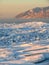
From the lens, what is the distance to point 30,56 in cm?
750

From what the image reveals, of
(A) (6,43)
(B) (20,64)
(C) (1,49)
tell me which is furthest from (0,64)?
(A) (6,43)

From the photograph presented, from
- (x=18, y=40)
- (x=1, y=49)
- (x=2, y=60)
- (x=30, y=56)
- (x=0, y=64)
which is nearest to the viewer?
(x=0, y=64)

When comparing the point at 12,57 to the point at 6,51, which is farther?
the point at 6,51

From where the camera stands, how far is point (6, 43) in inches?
399

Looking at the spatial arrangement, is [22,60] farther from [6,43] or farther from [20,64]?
[6,43]

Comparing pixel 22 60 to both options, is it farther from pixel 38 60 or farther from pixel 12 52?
pixel 12 52

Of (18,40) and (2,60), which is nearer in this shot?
(2,60)

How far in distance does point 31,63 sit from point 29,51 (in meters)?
1.51

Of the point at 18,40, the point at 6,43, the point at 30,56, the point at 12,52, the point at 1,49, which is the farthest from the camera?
the point at 18,40

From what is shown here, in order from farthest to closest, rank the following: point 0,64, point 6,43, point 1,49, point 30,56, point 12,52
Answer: point 6,43, point 1,49, point 12,52, point 30,56, point 0,64

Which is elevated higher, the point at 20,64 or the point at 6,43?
the point at 6,43

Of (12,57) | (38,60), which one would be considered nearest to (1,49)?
(12,57)

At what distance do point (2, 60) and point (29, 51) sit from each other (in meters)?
1.46

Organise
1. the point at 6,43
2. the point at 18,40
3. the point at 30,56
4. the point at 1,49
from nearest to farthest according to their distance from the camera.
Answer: the point at 30,56, the point at 1,49, the point at 6,43, the point at 18,40
